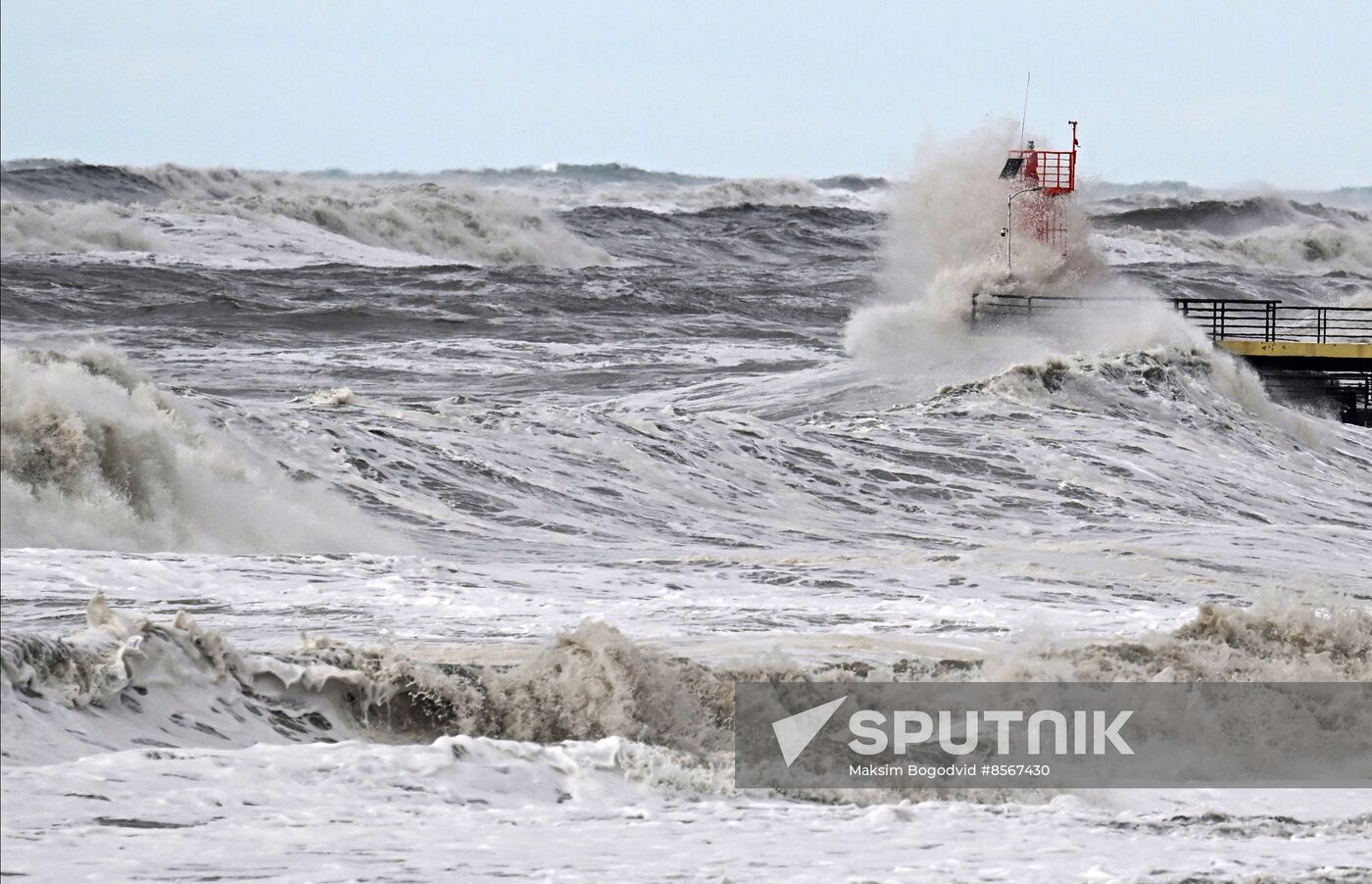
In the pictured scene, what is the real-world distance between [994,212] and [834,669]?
21.4 metres

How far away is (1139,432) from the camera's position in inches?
666

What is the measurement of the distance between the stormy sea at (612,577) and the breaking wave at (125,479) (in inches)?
1.1

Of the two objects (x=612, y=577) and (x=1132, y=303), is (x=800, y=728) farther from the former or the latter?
(x=1132, y=303)

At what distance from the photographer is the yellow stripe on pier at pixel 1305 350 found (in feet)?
71.4

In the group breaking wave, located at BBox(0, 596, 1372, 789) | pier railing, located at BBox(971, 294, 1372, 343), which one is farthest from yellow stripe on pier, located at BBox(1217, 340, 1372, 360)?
breaking wave, located at BBox(0, 596, 1372, 789)

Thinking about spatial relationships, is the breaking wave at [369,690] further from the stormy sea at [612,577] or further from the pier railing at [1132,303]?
the pier railing at [1132,303]

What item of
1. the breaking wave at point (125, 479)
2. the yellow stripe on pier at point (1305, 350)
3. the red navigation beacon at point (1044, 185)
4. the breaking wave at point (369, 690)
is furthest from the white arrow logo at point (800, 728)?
the red navigation beacon at point (1044, 185)

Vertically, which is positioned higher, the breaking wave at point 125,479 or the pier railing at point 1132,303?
the pier railing at point 1132,303

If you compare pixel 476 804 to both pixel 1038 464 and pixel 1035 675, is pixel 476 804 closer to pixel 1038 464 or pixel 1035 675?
pixel 1035 675

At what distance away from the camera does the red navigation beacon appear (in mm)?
27094

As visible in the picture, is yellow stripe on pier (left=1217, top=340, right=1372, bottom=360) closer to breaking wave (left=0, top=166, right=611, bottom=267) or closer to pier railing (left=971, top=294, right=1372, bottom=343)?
pier railing (left=971, top=294, right=1372, bottom=343)

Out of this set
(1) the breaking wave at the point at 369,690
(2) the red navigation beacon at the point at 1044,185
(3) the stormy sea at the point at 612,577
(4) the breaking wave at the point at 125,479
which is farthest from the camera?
(2) the red navigation beacon at the point at 1044,185

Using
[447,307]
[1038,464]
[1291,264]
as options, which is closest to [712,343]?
[447,307]

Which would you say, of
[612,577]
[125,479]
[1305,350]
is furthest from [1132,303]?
[125,479]
